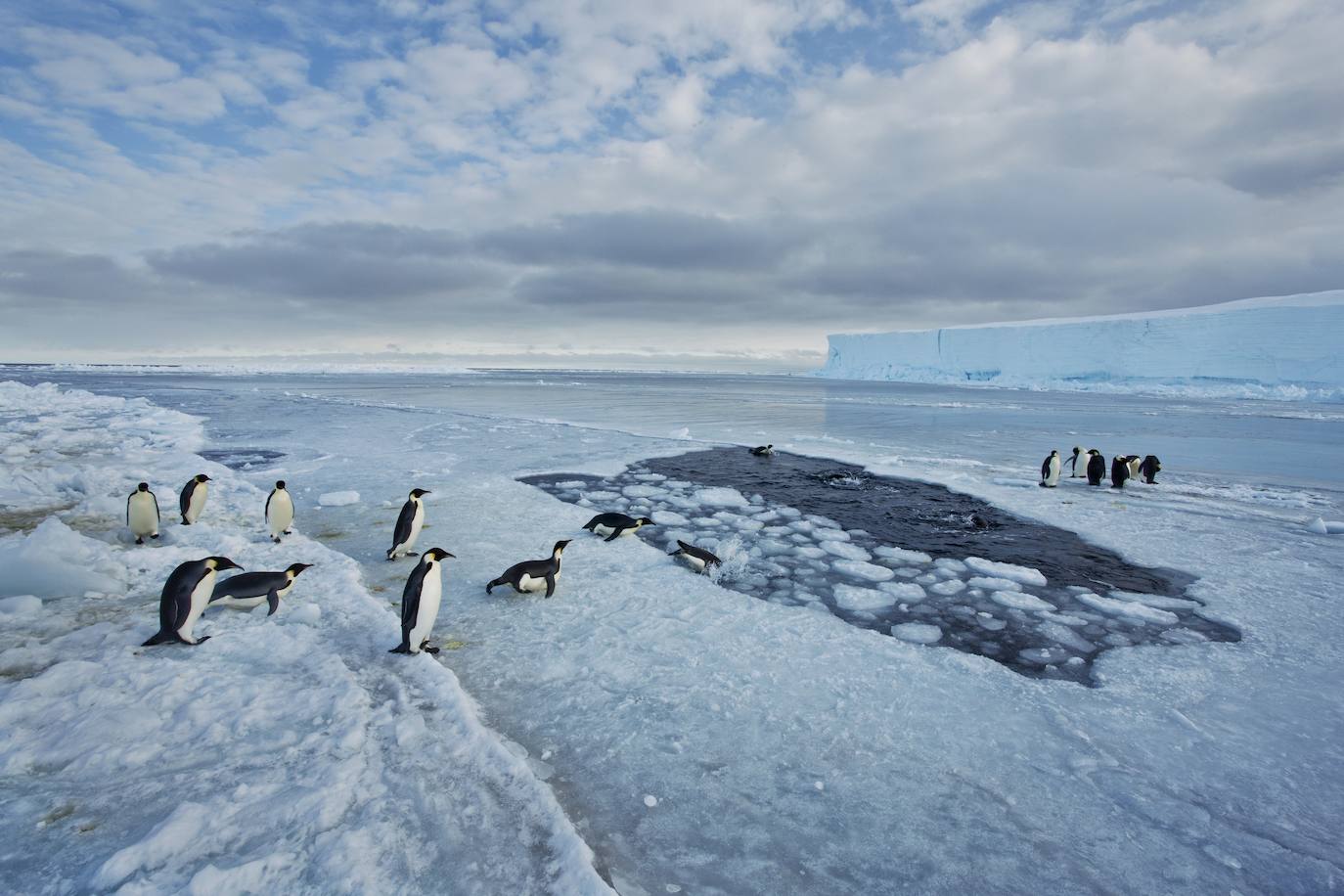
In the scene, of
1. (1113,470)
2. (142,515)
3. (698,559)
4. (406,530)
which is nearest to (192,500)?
(142,515)

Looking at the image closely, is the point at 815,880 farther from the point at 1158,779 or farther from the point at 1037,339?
the point at 1037,339

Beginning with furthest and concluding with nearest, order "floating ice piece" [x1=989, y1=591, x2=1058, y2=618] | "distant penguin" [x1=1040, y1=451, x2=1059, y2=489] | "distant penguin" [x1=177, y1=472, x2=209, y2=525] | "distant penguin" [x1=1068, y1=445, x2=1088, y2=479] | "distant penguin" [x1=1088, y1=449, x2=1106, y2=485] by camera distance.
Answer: "distant penguin" [x1=1068, y1=445, x2=1088, y2=479], "distant penguin" [x1=1088, y1=449, x2=1106, y2=485], "distant penguin" [x1=1040, y1=451, x2=1059, y2=489], "distant penguin" [x1=177, y1=472, x2=209, y2=525], "floating ice piece" [x1=989, y1=591, x2=1058, y2=618]

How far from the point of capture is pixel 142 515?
498 centimetres

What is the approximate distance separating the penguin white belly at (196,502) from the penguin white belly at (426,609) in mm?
3533

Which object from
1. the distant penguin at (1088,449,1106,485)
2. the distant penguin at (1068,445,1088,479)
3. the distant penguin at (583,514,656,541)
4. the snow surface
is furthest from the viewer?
the snow surface

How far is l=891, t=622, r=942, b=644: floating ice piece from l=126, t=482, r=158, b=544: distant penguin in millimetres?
5655

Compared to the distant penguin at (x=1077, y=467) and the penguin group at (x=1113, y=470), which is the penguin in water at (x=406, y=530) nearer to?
the penguin group at (x=1113, y=470)

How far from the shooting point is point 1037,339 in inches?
1941

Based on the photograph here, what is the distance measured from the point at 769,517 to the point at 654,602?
2.92 meters

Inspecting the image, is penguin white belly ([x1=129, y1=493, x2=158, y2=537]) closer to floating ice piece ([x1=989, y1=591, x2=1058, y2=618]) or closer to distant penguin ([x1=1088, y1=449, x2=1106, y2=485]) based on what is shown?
floating ice piece ([x1=989, y1=591, x2=1058, y2=618])

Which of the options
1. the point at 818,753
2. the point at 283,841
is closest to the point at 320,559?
the point at 283,841

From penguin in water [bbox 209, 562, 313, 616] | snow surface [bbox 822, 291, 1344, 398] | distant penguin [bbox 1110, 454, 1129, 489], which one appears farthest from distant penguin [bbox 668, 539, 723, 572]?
snow surface [bbox 822, 291, 1344, 398]

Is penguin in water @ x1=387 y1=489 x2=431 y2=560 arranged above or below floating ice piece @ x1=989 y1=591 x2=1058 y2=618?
above

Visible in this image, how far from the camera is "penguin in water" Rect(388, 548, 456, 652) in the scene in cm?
320
